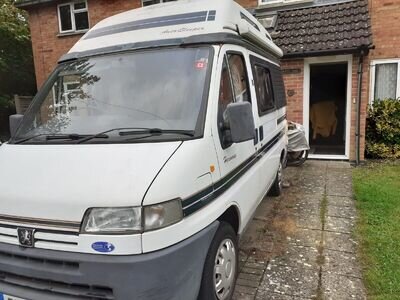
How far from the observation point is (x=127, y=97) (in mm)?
2859

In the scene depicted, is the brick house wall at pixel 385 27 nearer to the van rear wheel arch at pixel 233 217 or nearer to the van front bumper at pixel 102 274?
the van rear wheel arch at pixel 233 217

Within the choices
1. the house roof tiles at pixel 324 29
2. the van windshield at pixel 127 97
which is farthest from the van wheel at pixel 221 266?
the house roof tiles at pixel 324 29

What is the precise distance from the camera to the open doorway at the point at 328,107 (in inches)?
423

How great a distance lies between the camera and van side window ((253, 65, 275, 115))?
4.14m

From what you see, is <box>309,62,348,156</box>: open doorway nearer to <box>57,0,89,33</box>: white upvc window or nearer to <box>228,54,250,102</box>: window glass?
<box>228,54,250,102</box>: window glass

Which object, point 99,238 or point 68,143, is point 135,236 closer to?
point 99,238

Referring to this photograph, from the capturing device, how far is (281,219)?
498cm

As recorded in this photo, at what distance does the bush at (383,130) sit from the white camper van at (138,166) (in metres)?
5.78

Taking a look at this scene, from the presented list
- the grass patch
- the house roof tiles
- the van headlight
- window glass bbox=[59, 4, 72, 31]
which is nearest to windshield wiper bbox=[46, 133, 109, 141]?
the van headlight

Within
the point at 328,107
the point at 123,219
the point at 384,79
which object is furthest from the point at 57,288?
the point at 328,107

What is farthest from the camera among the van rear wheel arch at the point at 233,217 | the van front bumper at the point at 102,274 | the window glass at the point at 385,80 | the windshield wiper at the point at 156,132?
the window glass at the point at 385,80

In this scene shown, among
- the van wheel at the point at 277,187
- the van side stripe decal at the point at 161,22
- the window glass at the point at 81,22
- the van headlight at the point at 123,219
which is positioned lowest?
the van wheel at the point at 277,187

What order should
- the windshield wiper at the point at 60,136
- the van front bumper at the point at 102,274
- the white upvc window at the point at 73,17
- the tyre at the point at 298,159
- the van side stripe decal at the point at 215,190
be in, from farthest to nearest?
the white upvc window at the point at 73,17 → the tyre at the point at 298,159 → the windshield wiper at the point at 60,136 → the van side stripe decal at the point at 215,190 → the van front bumper at the point at 102,274

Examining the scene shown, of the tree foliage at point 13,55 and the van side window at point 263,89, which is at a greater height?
the tree foliage at point 13,55
